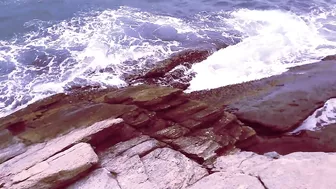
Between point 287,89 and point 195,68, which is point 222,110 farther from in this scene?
point 195,68

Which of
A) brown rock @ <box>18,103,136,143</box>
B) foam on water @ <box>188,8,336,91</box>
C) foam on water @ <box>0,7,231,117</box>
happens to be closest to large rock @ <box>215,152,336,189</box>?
brown rock @ <box>18,103,136,143</box>

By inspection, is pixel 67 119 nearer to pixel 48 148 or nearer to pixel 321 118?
pixel 48 148

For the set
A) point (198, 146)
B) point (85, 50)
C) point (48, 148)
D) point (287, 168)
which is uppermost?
point (85, 50)

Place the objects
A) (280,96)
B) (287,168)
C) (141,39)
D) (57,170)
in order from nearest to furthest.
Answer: (57,170), (287,168), (280,96), (141,39)

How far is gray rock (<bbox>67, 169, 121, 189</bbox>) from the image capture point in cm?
786

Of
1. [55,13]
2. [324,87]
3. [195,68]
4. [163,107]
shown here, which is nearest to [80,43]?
[55,13]

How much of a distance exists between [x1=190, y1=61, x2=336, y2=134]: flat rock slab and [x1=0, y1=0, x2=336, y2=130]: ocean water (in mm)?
791

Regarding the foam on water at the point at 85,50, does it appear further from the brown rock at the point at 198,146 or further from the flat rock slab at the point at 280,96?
the brown rock at the point at 198,146

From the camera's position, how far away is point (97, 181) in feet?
26.2

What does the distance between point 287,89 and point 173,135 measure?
189 inches

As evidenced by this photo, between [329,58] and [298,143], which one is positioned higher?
[329,58]

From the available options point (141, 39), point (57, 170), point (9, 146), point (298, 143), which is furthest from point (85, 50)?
point (298, 143)

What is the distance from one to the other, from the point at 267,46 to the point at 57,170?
1098cm

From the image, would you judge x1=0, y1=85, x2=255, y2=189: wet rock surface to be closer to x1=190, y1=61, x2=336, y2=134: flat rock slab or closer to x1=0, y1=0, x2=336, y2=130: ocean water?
x1=190, y1=61, x2=336, y2=134: flat rock slab
